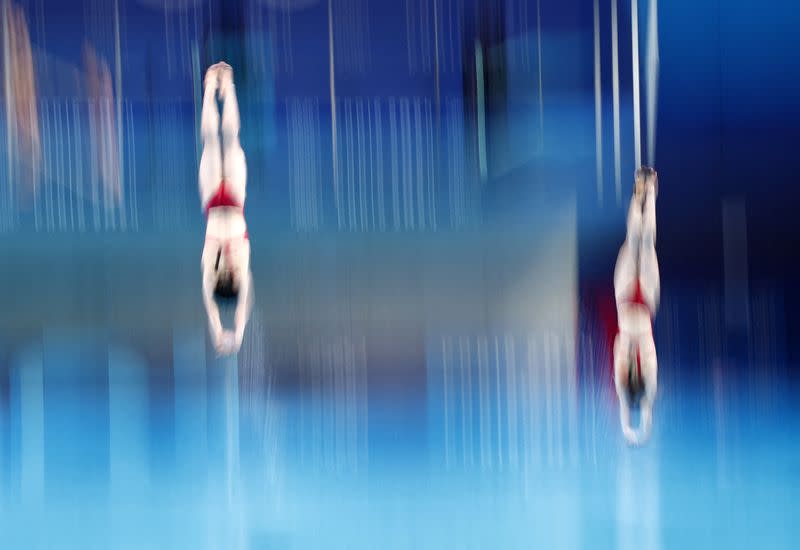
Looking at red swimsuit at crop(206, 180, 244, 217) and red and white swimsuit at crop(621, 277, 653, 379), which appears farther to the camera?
red and white swimsuit at crop(621, 277, 653, 379)

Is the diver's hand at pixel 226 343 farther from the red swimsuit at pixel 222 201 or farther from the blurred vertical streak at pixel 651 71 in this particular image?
the blurred vertical streak at pixel 651 71

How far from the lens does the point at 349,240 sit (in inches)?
206

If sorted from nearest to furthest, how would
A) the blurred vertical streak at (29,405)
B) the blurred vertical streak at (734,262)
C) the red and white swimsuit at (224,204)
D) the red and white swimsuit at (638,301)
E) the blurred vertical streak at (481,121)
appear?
the red and white swimsuit at (224,204) → the red and white swimsuit at (638,301) → the blurred vertical streak at (29,405) → the blurred vertical streak at (481,121) → the blurred vertical streak at (734,262)

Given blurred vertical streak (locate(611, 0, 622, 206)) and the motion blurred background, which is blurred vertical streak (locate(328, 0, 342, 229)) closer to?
the motion blurred background

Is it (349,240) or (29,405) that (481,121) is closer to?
(349,240)

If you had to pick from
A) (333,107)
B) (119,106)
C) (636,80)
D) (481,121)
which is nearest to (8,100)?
(119,106)

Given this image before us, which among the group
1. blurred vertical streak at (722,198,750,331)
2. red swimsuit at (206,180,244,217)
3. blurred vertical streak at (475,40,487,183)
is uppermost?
blurred vertical streak at (475,40,487,183)

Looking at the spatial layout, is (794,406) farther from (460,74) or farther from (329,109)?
(329,109)

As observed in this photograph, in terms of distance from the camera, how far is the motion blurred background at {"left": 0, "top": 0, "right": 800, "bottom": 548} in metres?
5.12

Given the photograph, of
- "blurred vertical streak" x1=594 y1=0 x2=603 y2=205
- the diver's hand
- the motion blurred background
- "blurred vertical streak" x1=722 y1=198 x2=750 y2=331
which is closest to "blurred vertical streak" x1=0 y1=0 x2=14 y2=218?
the motion blurred background

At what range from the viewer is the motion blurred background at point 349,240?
5125 mm

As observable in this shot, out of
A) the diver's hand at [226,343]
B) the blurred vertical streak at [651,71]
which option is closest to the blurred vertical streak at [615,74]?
the blurred vertical streak at [651,71]

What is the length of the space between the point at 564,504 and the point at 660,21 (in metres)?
A: 2.91

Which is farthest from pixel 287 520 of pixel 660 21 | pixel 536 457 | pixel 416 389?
pixel 660 21
